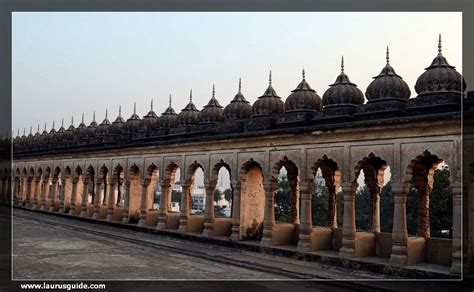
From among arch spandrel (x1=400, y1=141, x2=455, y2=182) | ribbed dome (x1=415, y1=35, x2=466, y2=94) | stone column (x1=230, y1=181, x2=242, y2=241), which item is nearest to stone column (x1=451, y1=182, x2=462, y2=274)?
arch spandrel (x1=400, y1=141, x2=455, y2=182)

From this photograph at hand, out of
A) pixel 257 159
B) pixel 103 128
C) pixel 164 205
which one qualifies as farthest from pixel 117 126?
pixel 257 159

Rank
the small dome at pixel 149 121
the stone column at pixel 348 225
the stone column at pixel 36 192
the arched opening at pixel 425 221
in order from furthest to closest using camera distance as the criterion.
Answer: the stone column at pixel 36 192
the small dome at pixel 149 121
the stone column at pixel 348 225
the arched opening at pixel 425 221

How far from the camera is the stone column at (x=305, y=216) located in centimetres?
1702

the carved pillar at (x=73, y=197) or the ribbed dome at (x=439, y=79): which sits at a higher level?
the ribbed dome at (x=439, y=79)

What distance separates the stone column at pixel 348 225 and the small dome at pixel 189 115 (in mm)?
10087

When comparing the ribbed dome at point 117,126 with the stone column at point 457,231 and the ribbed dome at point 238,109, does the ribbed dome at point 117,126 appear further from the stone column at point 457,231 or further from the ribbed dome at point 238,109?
the stone column at point 457,231

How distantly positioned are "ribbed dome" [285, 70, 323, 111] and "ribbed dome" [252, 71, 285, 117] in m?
1.14

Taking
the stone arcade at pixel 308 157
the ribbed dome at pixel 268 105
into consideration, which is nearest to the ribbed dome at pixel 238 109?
the stone arcade at pixel 308 157

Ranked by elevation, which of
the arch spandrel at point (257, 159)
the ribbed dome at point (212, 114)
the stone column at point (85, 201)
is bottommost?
the stone column at point (85, 201)

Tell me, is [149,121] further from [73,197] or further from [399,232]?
[399,232]

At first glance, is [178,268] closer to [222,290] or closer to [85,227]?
[222,290]

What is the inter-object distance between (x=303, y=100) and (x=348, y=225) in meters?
4.91

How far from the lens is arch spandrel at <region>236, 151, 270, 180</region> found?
18594 millimetres

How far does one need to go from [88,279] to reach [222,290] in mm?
3500
